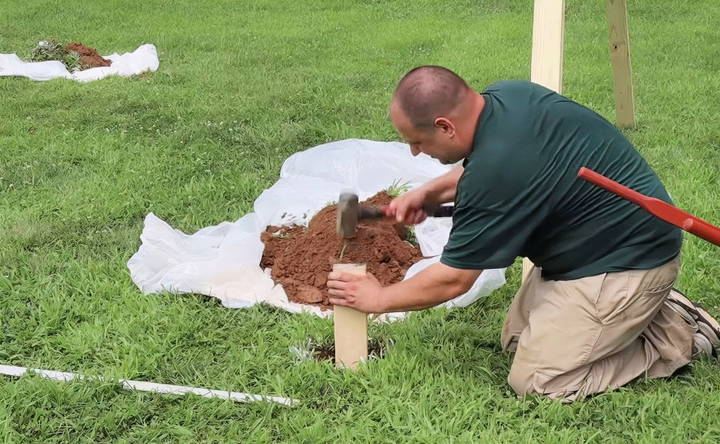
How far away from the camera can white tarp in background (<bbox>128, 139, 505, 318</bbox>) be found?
12.3 feet

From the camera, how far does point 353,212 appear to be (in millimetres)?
3008

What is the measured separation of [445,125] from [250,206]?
2447 millimetres

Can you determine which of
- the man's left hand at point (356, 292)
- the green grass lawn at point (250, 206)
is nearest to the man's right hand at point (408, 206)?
the man's left hand at point (356, 292)

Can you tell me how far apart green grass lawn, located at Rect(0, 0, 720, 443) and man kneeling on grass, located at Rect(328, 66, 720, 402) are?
5.9 inches

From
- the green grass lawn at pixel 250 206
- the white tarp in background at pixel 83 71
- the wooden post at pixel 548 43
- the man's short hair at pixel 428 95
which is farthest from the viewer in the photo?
the white tarp in background at pixel 83 71

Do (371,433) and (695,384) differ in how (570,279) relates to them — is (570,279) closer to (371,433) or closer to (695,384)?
(695,384)

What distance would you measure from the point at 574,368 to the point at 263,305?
1.52 m

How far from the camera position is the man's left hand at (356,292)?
113 inches

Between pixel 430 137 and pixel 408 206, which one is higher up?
pixel 430 137

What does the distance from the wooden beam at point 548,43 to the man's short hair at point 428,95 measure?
924 mm

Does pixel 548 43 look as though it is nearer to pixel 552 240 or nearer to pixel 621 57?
pixel 552 240

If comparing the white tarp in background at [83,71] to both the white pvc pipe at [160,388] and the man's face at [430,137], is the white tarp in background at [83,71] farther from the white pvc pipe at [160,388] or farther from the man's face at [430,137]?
the man's face at [430,137]

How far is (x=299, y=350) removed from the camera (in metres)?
3.24

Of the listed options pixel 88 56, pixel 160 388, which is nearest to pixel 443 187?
pixel 160 388
